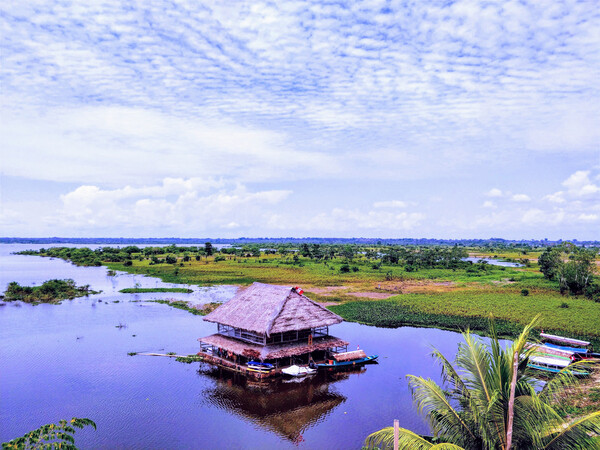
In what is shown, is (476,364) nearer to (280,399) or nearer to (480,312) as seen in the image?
(280,399)

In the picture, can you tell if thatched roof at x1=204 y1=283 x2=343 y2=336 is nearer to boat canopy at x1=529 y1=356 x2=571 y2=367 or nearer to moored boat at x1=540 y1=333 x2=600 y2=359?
boat canopy at x1=529 y1=356 x2=571 y2=367

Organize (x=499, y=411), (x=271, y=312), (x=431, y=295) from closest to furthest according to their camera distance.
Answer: (x=499, y=411) → (x=271, y=312) → (x=431, y=295)

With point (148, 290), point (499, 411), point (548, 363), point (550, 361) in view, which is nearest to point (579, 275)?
point (550, 361)

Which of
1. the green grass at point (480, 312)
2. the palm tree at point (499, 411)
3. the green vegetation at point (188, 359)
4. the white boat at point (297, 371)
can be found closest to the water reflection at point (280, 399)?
the white boat at point (297, 371)

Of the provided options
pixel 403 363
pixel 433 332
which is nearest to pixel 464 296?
pixel 433 332

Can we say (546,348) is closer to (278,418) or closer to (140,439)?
(278,418)

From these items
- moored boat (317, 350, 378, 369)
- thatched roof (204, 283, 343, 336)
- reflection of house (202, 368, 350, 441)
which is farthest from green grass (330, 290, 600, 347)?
reflection of house (202, 368, 350, 441)
